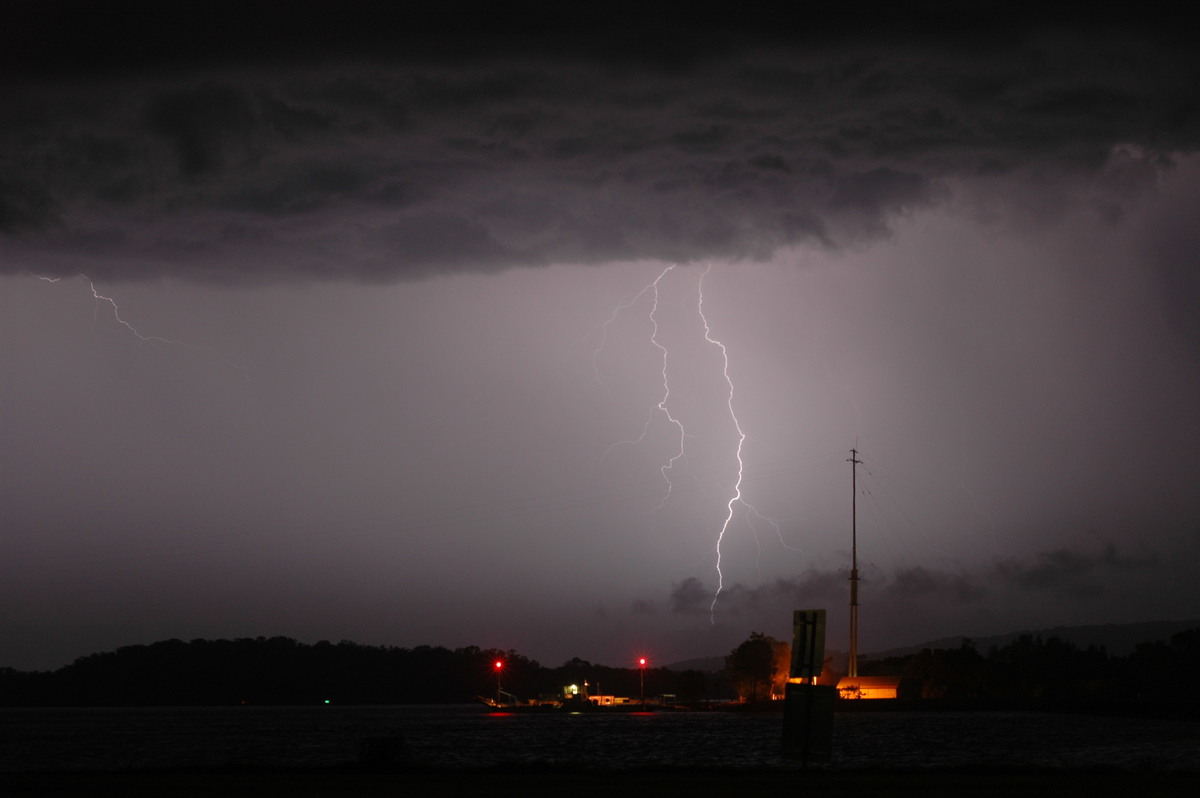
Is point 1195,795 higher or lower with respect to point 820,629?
lower

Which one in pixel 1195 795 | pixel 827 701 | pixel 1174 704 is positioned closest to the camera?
pixel 827 701

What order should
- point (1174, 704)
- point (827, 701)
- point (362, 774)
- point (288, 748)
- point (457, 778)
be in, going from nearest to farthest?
Answer: point (827, 701), point (457, 778), point (362, 774), point (288, 748), point (1174, 704)

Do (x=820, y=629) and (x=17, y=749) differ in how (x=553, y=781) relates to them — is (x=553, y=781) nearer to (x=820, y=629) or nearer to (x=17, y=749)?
(x=820, y=629)

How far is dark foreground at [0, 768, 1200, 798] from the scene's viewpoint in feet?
92.1

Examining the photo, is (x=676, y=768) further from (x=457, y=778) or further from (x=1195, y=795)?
(x=1195, y=795)

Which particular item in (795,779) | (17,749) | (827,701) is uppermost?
(827,701)

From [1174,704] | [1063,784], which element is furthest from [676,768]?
[1174,704]

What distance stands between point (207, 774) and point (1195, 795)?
26442 millimetres

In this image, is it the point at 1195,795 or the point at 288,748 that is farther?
the point at 288,748

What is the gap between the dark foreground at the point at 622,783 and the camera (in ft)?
92.1

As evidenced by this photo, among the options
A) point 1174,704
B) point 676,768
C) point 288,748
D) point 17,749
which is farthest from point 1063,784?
point 1174,704

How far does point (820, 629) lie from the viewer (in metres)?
22.1

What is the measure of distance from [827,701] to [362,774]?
1811 cm

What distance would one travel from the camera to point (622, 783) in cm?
3112
